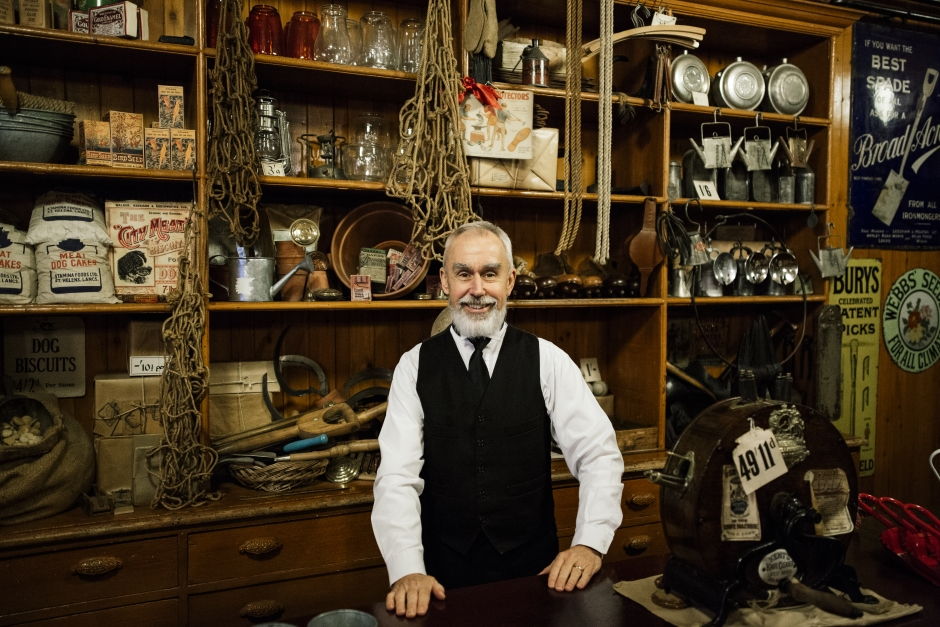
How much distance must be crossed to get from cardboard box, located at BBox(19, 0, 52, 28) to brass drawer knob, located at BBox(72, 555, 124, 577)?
64.8 inches

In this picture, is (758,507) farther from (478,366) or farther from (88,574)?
(88,574)

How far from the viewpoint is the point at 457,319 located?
192 centimetres

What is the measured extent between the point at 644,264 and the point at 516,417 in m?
1.39

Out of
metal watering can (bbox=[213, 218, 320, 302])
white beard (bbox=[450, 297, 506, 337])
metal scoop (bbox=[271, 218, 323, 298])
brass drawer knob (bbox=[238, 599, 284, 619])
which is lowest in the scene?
brass drawer knob (bbox=[238, 599, 284, 619])

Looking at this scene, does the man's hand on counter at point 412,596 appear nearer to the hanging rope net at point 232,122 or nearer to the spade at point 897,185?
the hanging rope net at point 232,122

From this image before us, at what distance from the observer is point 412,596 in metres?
1.37

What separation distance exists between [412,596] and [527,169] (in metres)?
1.87

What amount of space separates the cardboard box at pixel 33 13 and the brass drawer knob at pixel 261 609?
1.93 m

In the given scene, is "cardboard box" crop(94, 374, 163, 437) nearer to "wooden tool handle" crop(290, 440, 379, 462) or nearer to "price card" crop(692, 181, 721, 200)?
"wooden tool handle" crop(290, 440, 379, 462)

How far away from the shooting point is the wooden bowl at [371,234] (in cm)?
270

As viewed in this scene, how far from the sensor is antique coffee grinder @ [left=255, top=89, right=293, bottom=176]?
2.49 meters

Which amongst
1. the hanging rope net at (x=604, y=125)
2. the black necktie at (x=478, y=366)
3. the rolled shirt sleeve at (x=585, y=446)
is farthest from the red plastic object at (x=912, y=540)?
the hanging rope net at (x=604, y=125)

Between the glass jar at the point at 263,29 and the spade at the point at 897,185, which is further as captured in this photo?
the spade at the point at 897,185

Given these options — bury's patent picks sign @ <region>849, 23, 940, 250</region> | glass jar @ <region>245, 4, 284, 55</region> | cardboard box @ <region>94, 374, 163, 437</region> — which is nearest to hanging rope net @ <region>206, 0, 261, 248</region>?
glass jar @ <region>245, 4, 284, 55</region>
